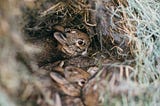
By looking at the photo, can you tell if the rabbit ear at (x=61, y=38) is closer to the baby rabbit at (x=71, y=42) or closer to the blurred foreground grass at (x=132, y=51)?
the baby rabbit at (x=71, y=42)

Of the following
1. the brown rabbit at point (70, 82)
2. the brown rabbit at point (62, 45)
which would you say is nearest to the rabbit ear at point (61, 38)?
the brown rabbit at point (62, 45)

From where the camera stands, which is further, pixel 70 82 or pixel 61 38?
pixel 61 38

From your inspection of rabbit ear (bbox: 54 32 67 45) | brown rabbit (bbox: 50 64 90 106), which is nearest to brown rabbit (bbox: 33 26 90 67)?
rabbit ear (bbox: 54 32 67 45)

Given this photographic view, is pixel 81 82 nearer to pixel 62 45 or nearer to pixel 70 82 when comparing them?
pixel 70 82

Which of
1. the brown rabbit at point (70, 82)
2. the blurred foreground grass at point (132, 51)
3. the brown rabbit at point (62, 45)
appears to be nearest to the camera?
the blurred foreground grass at point (132, 51)

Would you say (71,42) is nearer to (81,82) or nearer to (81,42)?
(81,42)

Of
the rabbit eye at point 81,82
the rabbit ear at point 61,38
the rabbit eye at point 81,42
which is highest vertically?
the rabbit ear at point 61,38

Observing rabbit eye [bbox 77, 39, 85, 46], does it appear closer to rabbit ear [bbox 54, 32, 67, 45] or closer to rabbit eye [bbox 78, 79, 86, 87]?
rabbit ear [bbox 54, 32, 67, 45]

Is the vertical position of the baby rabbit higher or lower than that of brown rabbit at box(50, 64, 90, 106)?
higher

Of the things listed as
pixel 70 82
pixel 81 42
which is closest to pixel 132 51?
pixel 81 42

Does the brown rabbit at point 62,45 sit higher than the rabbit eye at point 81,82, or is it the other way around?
the brown rabbit at point 62,45

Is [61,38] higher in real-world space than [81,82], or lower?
higher

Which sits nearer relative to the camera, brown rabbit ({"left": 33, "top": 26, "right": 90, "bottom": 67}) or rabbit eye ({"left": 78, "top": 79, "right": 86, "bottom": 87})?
rabbit eye ({"left": 78, "top": 79, "right": 86, "bottom": 87})
